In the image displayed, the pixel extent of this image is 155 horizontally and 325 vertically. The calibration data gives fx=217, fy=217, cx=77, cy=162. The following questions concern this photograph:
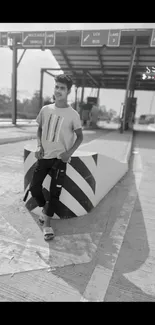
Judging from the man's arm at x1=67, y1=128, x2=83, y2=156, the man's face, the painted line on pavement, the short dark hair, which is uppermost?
the short dark hair

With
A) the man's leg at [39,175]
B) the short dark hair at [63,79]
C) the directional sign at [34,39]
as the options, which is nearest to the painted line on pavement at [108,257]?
the man's leg at [39,175]

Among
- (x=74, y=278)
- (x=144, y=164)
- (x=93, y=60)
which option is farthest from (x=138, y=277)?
(x=93, y=60)

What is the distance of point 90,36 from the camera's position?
13.2 metres

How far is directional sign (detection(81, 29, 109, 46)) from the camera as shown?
41.9 ft

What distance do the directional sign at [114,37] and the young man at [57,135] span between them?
40.2 ft

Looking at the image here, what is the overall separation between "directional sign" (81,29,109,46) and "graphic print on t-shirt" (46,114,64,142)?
496 inches

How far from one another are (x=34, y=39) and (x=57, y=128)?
14523 millimetres

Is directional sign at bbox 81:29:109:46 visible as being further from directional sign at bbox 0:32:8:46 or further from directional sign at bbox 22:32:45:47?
directional sign at bbox 0:32:8:46

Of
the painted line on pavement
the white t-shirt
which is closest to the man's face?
the white t-shirt

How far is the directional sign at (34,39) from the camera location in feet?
46.2

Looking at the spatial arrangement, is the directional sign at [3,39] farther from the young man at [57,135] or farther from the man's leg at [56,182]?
the man's leg at [56,182]

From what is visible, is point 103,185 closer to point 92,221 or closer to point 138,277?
point 92,221

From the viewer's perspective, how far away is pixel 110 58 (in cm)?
1850

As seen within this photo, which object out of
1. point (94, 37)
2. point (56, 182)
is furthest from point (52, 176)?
point (94, 37)
